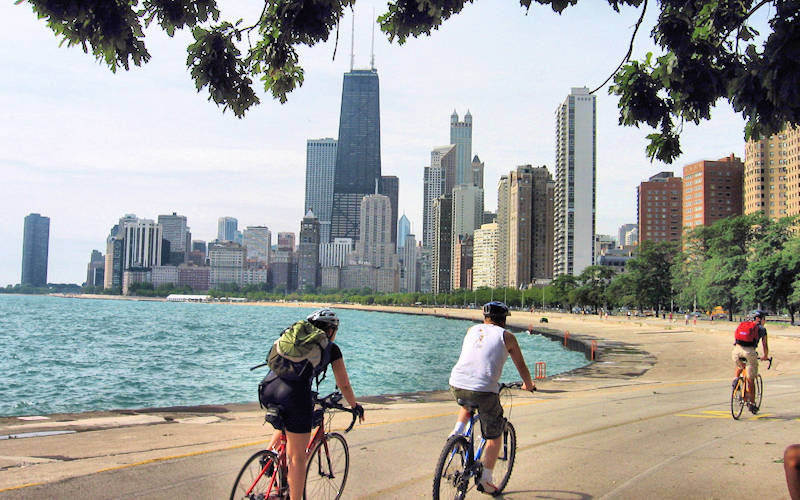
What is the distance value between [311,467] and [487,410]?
169 centimetres

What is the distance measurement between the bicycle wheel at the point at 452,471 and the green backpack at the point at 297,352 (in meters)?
1.47

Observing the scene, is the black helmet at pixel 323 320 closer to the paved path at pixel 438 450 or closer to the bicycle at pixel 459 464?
the bicycle at pixel 459 464

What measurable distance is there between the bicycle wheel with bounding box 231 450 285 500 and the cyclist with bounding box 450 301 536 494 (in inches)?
67.0

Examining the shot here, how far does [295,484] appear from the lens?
17.1 ft

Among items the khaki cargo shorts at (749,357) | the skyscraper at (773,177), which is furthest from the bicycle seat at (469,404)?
the skyscraper at (773,177)

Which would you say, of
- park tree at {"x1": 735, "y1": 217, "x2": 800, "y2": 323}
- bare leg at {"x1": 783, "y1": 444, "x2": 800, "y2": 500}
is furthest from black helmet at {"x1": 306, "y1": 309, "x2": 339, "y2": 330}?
park tree at {"x1": 735, "y1": 217, "x2": 800, "y2": 323}

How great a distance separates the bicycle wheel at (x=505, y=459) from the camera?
6.71 m

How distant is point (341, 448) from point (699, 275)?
95.1 m

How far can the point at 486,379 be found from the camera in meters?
6.05

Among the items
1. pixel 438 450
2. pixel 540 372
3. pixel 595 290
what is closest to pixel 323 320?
pixel 438 450

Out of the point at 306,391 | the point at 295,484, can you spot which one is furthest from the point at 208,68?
the point at 295,484

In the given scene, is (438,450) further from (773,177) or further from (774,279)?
(773,177)

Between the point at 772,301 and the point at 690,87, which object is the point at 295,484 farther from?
the point at 772,301

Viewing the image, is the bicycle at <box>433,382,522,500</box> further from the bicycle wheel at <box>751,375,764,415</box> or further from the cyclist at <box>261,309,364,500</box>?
the bicycle wheel at <box>751,375,764,415</box>
